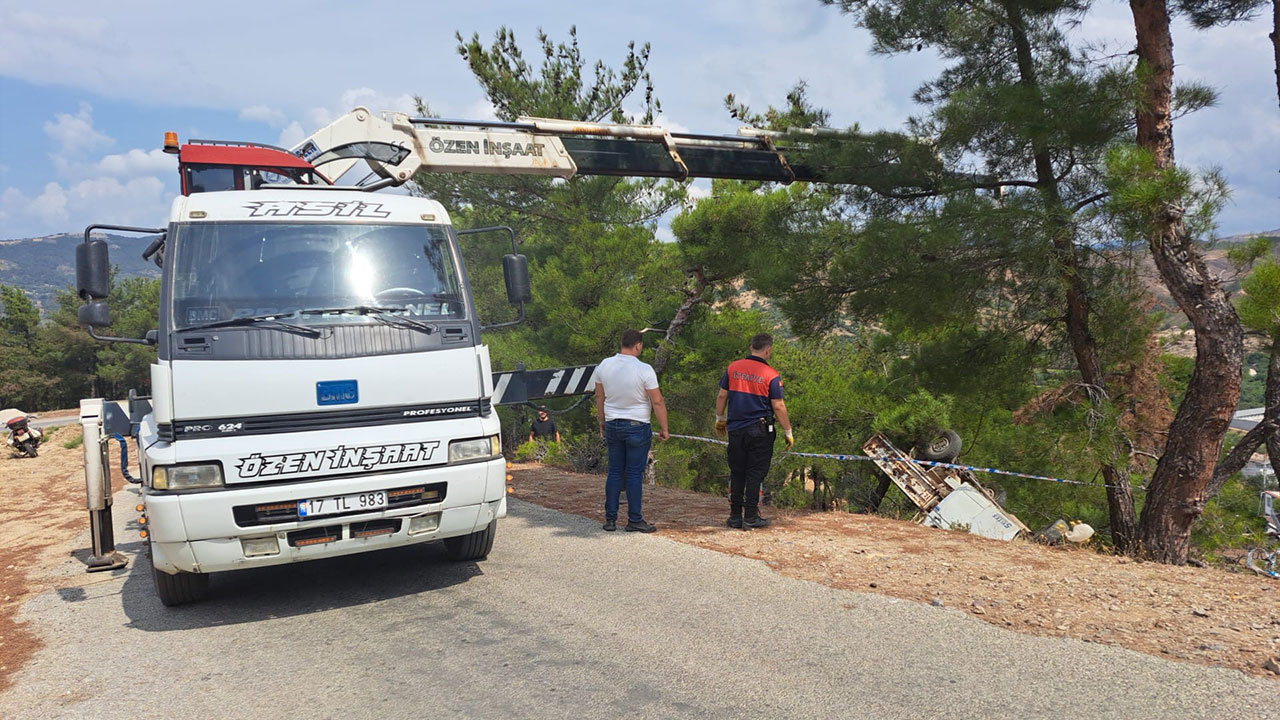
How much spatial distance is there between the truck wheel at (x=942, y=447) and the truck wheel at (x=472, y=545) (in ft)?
29.1

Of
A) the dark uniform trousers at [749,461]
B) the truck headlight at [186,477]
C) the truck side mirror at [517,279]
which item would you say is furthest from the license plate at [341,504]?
the dark uniform trousers at [749,461]

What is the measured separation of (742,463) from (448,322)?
3.05 m

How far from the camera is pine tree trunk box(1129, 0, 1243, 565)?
851cm

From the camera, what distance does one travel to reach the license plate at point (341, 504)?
527cm

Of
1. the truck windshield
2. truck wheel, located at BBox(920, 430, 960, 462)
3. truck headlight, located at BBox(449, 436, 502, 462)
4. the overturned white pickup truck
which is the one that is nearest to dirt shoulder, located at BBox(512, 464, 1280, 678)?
the overturned white pickup truck

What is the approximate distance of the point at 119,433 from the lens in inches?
265

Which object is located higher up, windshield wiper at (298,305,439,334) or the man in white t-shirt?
windshield wiper at (298,305,439,334)

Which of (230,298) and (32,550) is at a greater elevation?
(230,298)

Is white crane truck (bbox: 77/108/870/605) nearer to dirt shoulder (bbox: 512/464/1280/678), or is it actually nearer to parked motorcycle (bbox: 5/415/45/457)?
dirt shoulder (bbox: 512/464/1280/678)

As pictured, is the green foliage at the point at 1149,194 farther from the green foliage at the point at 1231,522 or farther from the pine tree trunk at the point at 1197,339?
the green foliage at the point at 1231,522

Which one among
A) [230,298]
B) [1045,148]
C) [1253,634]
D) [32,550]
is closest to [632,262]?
[1045,148]

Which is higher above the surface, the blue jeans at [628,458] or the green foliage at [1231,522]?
the blue jeans at [628,458]

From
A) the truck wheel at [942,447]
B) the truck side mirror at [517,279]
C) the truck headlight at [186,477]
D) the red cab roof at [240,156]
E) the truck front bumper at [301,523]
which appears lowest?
the truck wheel at [942,447]

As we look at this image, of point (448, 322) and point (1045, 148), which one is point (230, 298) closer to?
point (448, 322)
